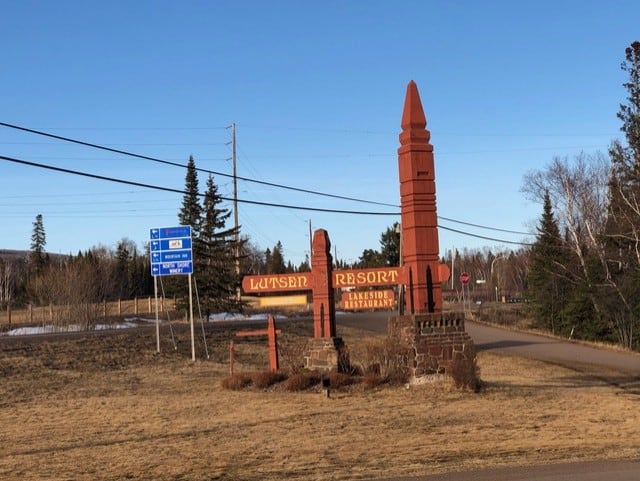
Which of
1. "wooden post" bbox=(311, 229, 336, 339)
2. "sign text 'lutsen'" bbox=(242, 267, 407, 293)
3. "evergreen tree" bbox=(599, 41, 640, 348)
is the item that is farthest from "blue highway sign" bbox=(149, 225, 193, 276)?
"evergreen tree" bbox=(599, 41, 640, 348)

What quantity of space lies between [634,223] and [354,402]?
28229 mm

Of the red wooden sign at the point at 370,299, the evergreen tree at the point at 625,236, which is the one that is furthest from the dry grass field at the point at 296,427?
the evergreen tree at the point at 625,236

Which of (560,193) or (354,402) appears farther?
(560,193)

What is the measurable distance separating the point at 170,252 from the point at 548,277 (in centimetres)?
2950

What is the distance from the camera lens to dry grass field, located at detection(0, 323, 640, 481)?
8.87 metres

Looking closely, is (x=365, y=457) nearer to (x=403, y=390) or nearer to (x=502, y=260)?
(x=403, y=390)

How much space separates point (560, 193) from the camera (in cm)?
4475

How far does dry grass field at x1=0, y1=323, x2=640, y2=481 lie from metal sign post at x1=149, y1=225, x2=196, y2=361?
5.93 metres

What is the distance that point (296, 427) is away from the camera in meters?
11.8

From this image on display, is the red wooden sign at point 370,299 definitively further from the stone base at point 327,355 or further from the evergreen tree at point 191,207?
the evergreen tree at point 191,207

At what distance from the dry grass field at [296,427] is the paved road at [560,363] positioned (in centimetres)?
51

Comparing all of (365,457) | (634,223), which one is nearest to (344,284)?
(365,457)

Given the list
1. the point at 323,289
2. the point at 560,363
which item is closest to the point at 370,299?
the point at 323,289

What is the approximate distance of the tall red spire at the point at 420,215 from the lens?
16594 millimetres
